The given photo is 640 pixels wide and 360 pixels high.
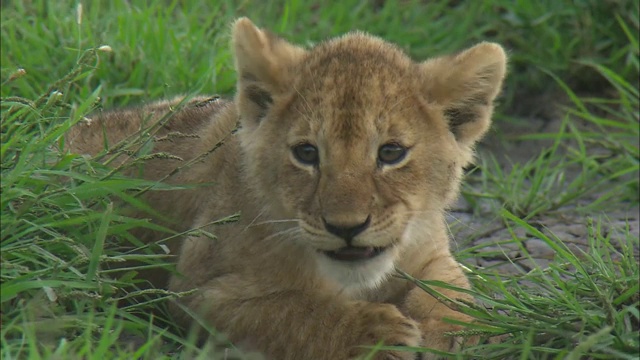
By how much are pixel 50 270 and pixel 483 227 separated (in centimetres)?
295

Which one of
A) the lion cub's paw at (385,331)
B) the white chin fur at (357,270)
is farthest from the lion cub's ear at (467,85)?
the lion cub's paw at (385,331)

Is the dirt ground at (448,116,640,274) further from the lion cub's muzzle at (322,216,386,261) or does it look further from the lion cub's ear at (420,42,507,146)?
the lion cub's muzzle at (322,216,386,261)

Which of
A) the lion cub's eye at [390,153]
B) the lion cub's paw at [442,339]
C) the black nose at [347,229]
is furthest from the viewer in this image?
the lion cub's paw at [442,339]

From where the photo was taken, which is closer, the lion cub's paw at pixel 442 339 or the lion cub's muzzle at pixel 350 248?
the lion cub's muzzle at pixel 350 248

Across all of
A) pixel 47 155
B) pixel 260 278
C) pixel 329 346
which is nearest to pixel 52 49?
pixel 47 155

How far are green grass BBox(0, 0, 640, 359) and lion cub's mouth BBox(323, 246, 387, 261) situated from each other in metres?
0.39

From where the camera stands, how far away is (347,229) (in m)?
4.54

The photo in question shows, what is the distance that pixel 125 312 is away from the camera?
15.6 feet

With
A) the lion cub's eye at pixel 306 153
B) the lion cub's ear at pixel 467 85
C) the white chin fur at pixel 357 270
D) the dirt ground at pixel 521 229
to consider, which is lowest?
the dirt ground at pixel 521 229

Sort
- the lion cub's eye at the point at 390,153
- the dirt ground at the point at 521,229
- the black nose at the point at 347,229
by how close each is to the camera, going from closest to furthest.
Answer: the black nose at the point at 347,229
the lion cub's eye at the point at 390,153
the dirt ground at the point at 521,229

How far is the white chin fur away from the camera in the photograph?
4754 millimetres

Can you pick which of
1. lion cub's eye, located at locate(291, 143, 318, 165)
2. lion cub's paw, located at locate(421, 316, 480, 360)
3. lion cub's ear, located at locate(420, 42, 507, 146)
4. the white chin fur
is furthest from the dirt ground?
lion cub's eye, located at locate(291, 143, 318, 165)

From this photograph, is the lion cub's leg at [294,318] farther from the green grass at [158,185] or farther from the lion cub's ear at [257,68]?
the lion cub's ear at [257,68]

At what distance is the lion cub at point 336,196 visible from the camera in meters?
4.68
